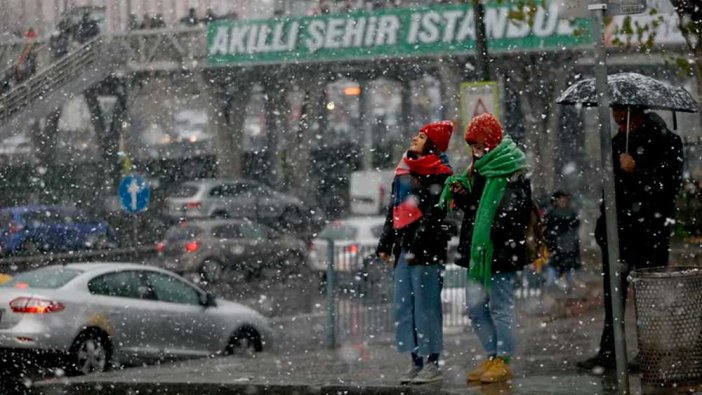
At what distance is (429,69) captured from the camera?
1555 inches

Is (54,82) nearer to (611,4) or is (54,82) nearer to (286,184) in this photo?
(286,184)

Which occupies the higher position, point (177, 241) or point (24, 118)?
point (24, 118)

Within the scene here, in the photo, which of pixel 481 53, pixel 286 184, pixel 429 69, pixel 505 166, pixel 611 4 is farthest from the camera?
pixel 286 184

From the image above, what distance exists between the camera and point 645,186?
383 inches

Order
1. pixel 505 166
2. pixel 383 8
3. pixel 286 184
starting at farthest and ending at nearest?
pixel 286 184, pixel 383 8, pixel 505 166

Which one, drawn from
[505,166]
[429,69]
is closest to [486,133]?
[505,166]

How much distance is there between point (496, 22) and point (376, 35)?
3.30m

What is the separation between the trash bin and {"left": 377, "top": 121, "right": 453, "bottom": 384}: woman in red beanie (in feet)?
4.75

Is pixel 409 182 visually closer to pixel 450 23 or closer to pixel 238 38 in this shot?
pixel 450 23

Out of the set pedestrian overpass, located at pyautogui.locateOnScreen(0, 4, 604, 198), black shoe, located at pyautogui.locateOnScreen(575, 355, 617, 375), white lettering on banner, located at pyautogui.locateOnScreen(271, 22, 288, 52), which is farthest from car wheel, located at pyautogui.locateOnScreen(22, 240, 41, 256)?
black shoe, located at pyautogui.locateOnScreen(575, 355, 617, 375)

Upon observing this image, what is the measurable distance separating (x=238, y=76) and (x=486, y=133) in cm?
3110

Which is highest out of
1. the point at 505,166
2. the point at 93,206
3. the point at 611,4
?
the point at 611,4

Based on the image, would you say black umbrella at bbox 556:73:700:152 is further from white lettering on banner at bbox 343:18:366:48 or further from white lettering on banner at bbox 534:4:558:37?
white lettering on banner at bbox 343:18:366:48

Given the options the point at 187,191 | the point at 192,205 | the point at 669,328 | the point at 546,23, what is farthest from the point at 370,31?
the point at 669,328
